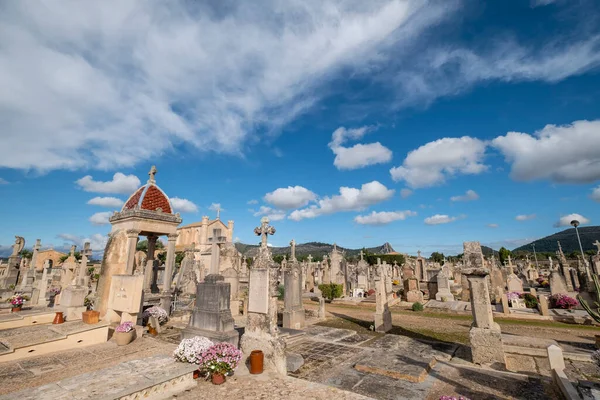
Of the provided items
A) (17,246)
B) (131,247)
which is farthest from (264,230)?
(17,246)

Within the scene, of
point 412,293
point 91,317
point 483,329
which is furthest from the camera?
point 412,293

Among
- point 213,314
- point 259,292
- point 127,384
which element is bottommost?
point 127,384

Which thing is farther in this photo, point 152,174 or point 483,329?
→ point 152,174

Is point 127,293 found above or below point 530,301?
above

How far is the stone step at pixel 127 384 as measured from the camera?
4219 millimetres

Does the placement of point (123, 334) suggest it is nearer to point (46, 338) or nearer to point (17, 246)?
point (46, 338)

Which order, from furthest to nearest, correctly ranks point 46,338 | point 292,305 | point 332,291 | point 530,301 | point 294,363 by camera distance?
point 332,291 < point 530,301 < point 292,305 < point 46,338 < point 294,363

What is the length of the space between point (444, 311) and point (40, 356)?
18.8 meters

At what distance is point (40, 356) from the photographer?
26.5 ft

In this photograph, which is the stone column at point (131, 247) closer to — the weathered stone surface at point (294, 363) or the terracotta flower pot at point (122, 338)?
the terracotta flower pot at point (122, 338)

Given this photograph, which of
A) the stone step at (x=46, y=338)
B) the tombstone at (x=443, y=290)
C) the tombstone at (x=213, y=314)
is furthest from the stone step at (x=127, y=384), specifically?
the tombstone at (x=443, y=290)

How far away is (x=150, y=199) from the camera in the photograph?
46.3 feet

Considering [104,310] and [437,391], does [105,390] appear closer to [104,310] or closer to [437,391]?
[437,391]

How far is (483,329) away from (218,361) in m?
7.27
